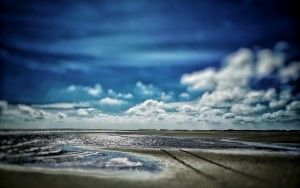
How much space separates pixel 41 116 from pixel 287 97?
9.87 m

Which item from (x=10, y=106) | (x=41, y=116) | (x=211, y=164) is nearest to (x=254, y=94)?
(x=211, y=164)

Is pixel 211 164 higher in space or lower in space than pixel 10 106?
lower

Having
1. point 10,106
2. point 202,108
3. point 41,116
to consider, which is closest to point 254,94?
point 202,108

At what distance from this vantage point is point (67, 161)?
11.6 meters

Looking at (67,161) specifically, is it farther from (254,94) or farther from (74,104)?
(254,94)

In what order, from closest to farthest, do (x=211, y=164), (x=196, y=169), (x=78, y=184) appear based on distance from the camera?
(x=78, y=184), (x=196, y=169), (x=211, y=164)

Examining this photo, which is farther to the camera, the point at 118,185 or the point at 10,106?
the point at 10,106

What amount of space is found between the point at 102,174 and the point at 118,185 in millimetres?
1225

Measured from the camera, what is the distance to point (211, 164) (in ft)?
38.8

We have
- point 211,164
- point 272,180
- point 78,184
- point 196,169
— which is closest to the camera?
point 78,184

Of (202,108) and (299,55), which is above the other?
(299,55)

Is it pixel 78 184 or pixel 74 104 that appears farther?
pixel 74 104

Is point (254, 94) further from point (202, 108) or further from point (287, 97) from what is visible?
point (202, 108)

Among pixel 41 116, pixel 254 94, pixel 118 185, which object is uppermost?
pixel 254 94
